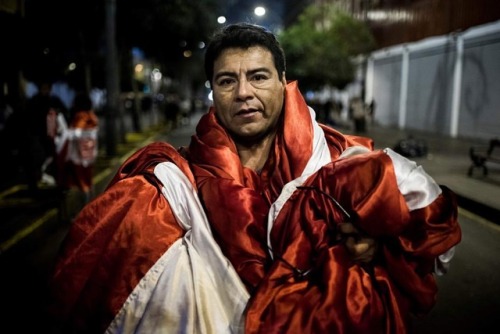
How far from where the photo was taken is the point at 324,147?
6.27 feet

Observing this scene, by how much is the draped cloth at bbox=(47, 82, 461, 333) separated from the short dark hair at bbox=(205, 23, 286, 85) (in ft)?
1.62

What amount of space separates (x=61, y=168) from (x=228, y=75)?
7.00 meters

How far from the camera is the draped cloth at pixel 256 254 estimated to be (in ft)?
5.17

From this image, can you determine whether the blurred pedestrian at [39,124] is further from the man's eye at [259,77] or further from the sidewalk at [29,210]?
the man's eye at [259,77]

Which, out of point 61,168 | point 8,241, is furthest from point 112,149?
point 8,241

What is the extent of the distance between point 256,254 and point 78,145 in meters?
6.94

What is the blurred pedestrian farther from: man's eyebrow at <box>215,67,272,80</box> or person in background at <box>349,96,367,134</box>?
A: person in background at <box>349,96,367,134</box>

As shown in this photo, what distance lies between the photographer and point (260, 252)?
168 centimetres

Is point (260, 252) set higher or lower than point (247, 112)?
Result: lower

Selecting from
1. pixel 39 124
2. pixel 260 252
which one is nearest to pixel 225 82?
pixel 260 252

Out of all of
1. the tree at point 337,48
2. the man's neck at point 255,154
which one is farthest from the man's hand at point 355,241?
the tree at point 337,48

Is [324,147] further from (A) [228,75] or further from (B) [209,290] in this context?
(B) [209,290]

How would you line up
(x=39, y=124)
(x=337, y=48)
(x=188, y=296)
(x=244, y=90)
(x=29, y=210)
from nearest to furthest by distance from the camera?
(x=188, y=296), (x=244, y=90), (x=29, y=210), (x=39, y=124), (x=337, y=48)

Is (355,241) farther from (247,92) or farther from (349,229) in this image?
(247,92)
